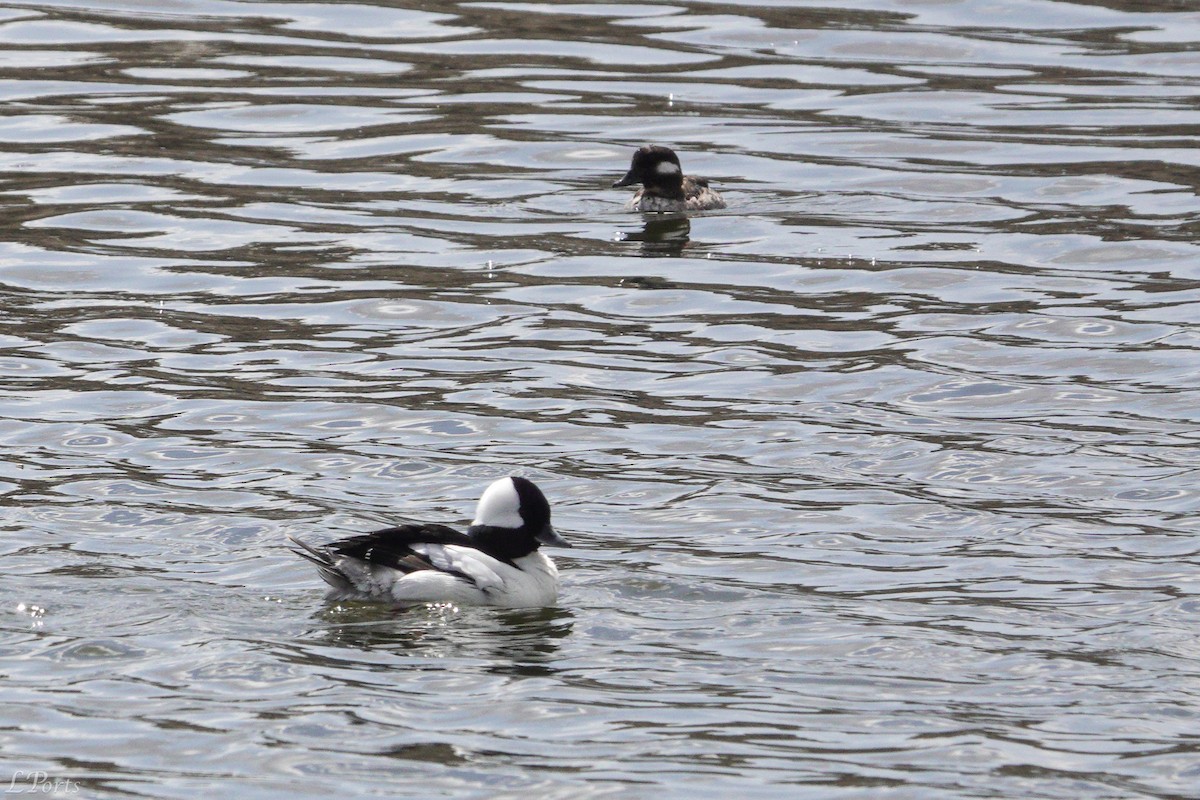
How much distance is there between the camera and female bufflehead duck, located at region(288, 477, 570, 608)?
9344mm

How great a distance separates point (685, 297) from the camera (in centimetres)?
1548

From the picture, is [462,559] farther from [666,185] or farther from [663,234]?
[666,185]

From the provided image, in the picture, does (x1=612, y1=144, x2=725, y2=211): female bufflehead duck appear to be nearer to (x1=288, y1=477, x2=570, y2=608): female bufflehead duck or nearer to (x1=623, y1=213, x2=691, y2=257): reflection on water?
(x1=623, y1=213, x2=691, y2=257): reflection on water

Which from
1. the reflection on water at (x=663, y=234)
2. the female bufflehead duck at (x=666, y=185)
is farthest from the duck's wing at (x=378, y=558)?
the female bufflehead duck at (x=666, y=185)

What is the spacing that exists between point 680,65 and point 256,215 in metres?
7.41

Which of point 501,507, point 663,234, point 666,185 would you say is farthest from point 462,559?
point 666,185

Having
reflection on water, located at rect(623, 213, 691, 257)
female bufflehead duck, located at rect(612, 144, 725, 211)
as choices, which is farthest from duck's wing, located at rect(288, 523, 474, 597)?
female bufflehead duck, located at rect(612, 144, 725, 211)

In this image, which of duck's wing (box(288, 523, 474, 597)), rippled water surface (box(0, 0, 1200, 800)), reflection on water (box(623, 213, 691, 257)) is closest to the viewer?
rippled water surface (box(0, 0, 1200, 800))

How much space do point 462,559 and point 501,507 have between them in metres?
0.35

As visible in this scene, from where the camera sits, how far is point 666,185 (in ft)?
59.0

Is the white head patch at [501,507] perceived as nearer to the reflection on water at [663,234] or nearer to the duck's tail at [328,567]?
the duck's tail at [328,567]

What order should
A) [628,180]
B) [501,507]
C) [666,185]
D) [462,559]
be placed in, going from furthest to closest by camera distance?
[628,180] < [666,185] < [501,507] < [462,559]

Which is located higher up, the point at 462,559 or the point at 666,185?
the point at 666,185

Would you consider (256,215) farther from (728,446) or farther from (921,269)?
(728,446)
